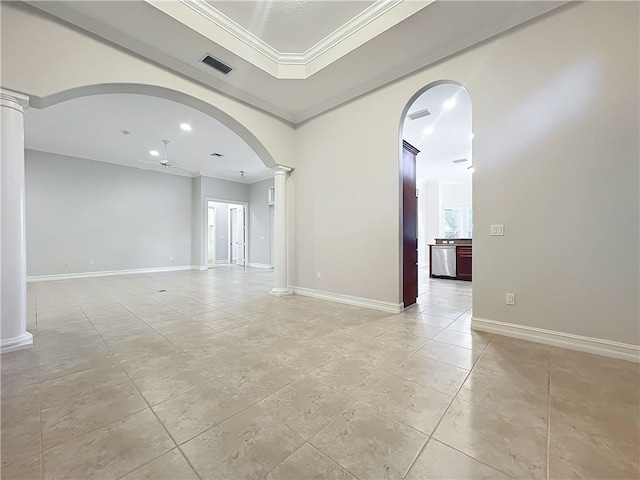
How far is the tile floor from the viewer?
114 centimetres

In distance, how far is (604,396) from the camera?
5.37 ft

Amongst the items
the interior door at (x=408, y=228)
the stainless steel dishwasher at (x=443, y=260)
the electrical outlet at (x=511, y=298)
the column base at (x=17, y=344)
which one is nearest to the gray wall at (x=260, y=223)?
the stainless steel dishwasher at (x=443, y=260)

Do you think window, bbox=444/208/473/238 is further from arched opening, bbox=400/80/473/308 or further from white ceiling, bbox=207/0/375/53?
white ceiling, bbox=207/0/375/53

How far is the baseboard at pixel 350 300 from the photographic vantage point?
3594 mm

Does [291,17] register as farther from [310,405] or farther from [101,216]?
[101,216]

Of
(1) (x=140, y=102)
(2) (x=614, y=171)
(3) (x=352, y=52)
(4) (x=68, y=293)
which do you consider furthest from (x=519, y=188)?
(4) (x=68, y=293)

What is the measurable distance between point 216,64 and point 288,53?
0.97 m

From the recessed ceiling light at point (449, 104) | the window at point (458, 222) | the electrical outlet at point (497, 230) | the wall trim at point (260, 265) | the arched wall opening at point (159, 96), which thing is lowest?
the wall trim at point (260, 265)

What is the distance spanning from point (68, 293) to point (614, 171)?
8.13 m

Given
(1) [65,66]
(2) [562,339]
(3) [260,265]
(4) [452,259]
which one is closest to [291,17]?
(1) [65,66]

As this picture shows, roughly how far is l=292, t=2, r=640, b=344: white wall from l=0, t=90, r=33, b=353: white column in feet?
13.8

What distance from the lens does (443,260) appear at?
6.87m

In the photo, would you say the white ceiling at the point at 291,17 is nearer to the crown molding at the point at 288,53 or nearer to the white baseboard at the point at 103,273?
the crown molding at the point at 288,53

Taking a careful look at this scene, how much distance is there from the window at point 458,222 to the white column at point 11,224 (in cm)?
1172
